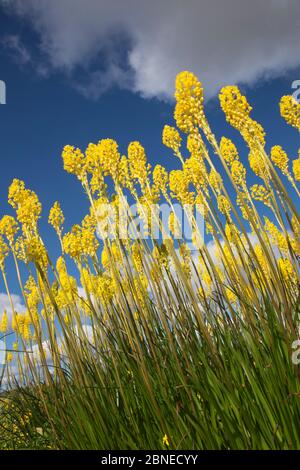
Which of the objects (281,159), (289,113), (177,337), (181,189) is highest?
(281,159)

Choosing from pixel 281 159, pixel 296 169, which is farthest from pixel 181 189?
pixel 296 169

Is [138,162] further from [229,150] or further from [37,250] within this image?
[229,150]

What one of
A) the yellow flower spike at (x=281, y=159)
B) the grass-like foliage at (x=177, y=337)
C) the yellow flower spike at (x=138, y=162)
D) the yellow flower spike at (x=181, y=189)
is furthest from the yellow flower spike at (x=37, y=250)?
the yellow flower spike at (x=281, y=159)

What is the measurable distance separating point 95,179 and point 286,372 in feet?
9.02

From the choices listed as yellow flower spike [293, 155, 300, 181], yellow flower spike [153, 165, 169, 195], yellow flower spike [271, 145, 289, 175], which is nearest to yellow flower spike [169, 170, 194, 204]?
yellow flower spike [153, 165, 169, 195]

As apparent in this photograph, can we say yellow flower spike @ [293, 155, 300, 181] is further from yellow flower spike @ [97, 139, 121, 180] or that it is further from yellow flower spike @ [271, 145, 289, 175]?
yellow flower spike @ [97, 139, 121, 180]

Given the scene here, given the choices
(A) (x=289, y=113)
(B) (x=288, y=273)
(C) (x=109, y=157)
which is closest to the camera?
(C) (x=109, y=157)

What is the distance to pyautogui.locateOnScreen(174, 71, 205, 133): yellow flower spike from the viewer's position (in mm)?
3250

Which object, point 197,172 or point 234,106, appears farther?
point 197,172

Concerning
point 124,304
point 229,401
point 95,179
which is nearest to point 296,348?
point 229,401

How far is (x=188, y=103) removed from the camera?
10.8 feet

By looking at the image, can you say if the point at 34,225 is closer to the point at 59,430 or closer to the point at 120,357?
the point at 120,357

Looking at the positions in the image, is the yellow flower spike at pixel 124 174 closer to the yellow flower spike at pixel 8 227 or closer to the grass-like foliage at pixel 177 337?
the grass-like foliage at pixel 177 337

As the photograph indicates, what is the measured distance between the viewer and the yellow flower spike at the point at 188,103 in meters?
3.25
